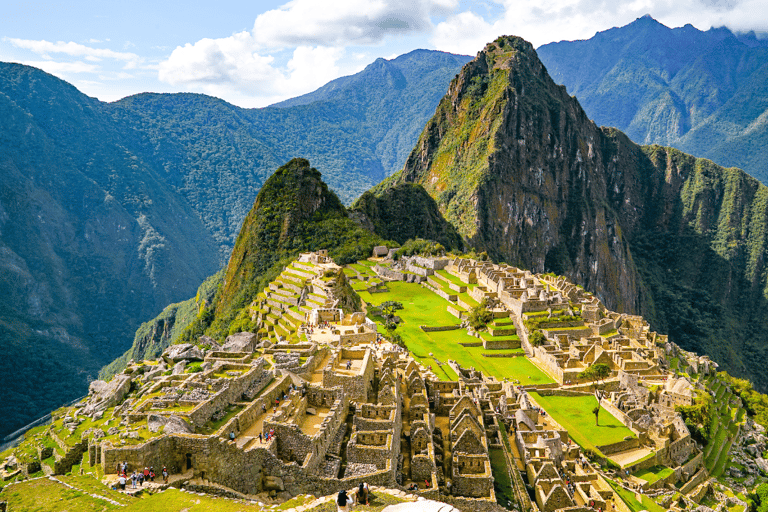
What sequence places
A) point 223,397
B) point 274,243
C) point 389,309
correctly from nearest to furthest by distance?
point 223,397, point 389,309, point 274,243

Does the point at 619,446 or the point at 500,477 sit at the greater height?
the point at 500,477

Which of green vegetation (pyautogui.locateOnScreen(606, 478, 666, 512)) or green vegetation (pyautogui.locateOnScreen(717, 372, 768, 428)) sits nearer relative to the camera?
green vegetation (pyautogui.locateOnScreen(606, 478, 666, 512))

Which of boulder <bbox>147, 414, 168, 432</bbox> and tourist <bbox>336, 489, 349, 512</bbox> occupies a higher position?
boulder <bbox>147, 414, 168, 432</bbox>

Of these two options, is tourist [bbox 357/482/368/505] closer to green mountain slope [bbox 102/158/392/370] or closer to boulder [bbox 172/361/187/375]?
boulder [bbox 172/361/187/375]

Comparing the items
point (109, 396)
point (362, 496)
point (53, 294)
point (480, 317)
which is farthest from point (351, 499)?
point (53, 294)

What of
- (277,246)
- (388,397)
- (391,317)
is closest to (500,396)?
(388,397)

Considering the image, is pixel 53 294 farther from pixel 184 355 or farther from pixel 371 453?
pixel 371 453

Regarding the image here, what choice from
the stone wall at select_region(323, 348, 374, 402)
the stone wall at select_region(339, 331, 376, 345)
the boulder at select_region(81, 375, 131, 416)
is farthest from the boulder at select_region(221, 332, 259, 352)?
the stone wall at select_region(323, 348, 374, 402)

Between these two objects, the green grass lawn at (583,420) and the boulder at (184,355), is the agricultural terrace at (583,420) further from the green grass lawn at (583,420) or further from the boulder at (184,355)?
the boulder at (184,355)
